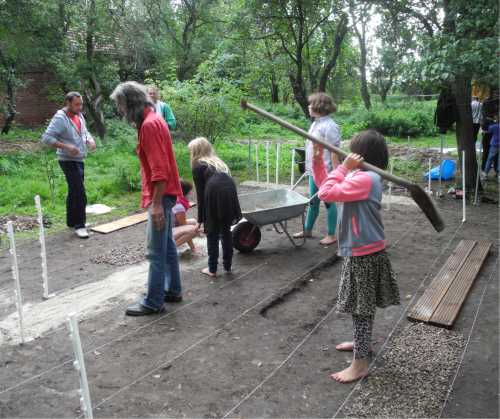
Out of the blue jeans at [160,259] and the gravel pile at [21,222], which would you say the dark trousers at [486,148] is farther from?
the gravel pile at [21,222]

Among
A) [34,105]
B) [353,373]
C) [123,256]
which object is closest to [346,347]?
[353,373]

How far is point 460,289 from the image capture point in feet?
14.3

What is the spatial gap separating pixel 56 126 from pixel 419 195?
14.8 feet

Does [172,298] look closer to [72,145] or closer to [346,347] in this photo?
[346,347]

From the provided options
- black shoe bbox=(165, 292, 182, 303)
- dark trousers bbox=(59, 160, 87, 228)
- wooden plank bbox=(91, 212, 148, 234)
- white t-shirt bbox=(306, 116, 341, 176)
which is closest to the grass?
wooden plank bbox=(91, 212, 148, 234)

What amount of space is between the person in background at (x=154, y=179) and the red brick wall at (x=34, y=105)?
585 inches

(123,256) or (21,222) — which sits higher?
(21,222)

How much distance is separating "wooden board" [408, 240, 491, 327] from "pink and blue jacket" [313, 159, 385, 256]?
4.09ft

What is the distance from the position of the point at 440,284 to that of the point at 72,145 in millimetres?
4472

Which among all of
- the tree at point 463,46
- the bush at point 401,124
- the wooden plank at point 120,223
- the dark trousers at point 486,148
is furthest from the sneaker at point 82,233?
the bush at point 401,124

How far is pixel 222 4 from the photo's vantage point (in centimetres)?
2072

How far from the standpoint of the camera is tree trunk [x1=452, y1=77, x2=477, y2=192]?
809 cm

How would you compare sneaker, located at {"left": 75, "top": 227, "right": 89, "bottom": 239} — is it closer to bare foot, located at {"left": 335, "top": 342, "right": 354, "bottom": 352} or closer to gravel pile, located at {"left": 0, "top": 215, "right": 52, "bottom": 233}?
gravel pile, located at {"left": 0, "top": 215, "right": 52, "bottom": 233}

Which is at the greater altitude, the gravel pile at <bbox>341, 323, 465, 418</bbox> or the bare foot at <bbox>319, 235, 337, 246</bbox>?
the bare foot at <bbox>319, 235, 337, 246</bbox>
